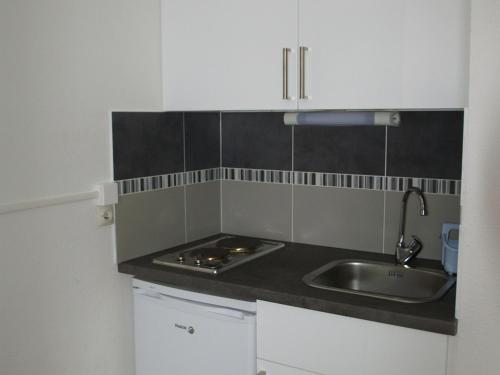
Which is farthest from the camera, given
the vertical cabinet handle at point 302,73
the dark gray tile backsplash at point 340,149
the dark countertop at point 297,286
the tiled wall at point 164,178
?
the dark gray tile backsplash at point 340,149

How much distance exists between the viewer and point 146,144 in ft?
7.89

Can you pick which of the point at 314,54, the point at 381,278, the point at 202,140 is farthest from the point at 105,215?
the point at 381,278

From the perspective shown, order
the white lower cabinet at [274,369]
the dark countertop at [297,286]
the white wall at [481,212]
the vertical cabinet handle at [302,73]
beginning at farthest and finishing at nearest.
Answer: the vertical cabinet handle at [302,73]
the white lower cabinet at [274,369]
the dark countertop at [297,286]
the white wall at [481,212]

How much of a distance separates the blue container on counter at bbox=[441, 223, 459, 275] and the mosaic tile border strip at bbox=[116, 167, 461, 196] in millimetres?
175

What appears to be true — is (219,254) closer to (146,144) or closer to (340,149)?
(146,144)

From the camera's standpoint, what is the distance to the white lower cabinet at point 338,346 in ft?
5.78

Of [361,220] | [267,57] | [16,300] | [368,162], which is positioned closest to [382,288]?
[361,220]

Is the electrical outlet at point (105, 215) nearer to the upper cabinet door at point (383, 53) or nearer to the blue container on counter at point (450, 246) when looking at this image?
the upper cabinet door at point (383, 53)

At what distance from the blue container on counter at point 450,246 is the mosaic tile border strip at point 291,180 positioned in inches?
6.9

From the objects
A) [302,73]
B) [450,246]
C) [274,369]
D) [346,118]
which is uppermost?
[302,73]

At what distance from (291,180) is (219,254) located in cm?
50

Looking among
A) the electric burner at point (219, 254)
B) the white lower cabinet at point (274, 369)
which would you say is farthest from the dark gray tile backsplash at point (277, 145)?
the white lower cabinet at point (274, 369)

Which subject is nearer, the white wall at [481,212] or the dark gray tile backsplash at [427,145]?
the white wall at [481,212]

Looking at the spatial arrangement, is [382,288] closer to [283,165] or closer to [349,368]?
[349,368]
